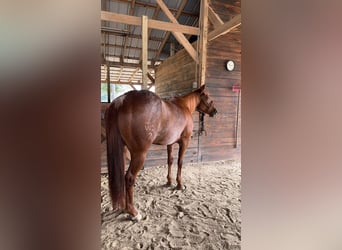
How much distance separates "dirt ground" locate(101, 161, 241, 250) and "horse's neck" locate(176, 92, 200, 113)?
0.95 meters

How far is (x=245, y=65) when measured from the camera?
0.45 metres

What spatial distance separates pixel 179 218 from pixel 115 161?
2.29 feet

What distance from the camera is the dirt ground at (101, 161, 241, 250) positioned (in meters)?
1.31

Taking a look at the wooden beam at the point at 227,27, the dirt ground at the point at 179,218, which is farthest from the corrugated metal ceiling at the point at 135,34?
the dirt ground at the point at 179,218

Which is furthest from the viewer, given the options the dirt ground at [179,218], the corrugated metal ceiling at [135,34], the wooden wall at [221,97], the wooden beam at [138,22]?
the corrugated metal ceiling at [135,34]

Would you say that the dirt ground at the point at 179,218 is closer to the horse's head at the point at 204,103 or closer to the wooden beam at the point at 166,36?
the horse's head at the point at 204,103

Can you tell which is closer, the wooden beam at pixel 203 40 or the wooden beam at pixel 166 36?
the wooden beam at pixel 203 40

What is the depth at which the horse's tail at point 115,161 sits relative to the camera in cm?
150

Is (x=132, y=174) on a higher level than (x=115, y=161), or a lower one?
lower

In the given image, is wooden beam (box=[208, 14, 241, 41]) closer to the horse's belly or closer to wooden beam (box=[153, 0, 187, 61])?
wooden beam (box=[153, 0, 187, 61])

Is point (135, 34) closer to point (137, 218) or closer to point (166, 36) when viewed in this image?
point (166, 36)

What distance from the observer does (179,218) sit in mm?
1611

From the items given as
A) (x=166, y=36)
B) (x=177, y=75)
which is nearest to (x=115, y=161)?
(x=177, y=75)

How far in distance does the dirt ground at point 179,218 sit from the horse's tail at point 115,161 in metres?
0.22
